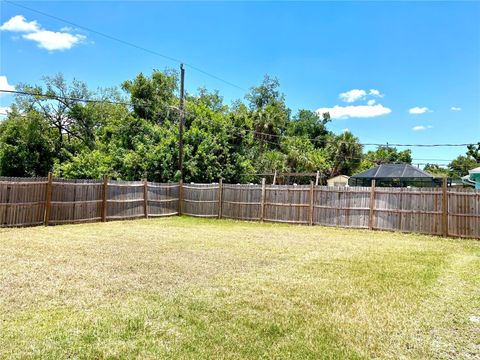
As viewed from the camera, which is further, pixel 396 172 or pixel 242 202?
pixel 396 172

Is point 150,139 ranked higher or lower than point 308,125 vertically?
lower

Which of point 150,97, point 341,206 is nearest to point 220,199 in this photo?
point 341,206

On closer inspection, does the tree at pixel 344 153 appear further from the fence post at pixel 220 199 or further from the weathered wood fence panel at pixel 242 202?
the fence post at pixel 220 199

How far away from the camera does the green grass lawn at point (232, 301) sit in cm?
339

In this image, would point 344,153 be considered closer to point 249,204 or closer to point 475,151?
point 475,151

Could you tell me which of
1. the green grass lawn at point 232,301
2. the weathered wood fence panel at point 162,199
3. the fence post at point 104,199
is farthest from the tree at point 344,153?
the green grass lawn at point 232,301

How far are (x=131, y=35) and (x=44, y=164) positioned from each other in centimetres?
1702

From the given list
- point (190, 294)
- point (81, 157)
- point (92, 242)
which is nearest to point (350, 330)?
point (190, 294)

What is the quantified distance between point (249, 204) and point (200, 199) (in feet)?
7.53

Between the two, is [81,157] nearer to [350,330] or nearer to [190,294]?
[190,294]

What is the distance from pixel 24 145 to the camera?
2764 cm

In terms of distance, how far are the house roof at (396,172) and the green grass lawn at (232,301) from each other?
1351cm

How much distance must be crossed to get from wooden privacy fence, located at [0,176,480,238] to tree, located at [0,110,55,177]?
54.8 feet

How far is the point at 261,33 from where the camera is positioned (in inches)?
724
